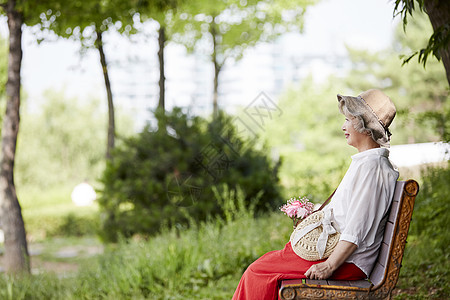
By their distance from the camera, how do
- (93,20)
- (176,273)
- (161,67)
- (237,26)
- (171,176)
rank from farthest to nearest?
1. (237,26)
2. (161,67)
3. (93,20)
4. (171,176)
5. (176,273)

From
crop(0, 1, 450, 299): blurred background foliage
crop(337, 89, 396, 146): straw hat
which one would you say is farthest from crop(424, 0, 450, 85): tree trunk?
crop(337, 89, 396, 146): straw hat

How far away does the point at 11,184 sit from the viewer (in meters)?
7.23

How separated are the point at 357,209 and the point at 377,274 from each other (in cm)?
33

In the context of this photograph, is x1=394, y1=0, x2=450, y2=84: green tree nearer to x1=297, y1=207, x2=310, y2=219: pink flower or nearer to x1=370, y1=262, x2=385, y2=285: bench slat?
x1=297, y1=207, x2=310, y2=219: pink flower

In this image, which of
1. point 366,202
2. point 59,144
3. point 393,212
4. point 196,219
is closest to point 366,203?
point 366,202

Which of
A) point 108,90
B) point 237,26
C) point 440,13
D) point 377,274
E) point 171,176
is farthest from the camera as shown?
point 237,26

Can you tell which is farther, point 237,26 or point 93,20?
point 237,26

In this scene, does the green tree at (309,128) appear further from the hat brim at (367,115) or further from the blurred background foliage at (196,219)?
the hat brim at (367,115)

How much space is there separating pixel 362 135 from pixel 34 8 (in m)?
6.80

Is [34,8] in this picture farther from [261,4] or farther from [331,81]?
[331,81]

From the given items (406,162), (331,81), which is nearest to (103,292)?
(406,162)

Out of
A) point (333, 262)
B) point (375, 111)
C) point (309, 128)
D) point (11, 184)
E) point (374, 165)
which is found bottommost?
point (11, 184)

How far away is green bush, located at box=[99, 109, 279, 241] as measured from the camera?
7.29m

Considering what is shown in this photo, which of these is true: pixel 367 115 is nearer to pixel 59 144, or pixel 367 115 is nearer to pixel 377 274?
pixel 377 274
